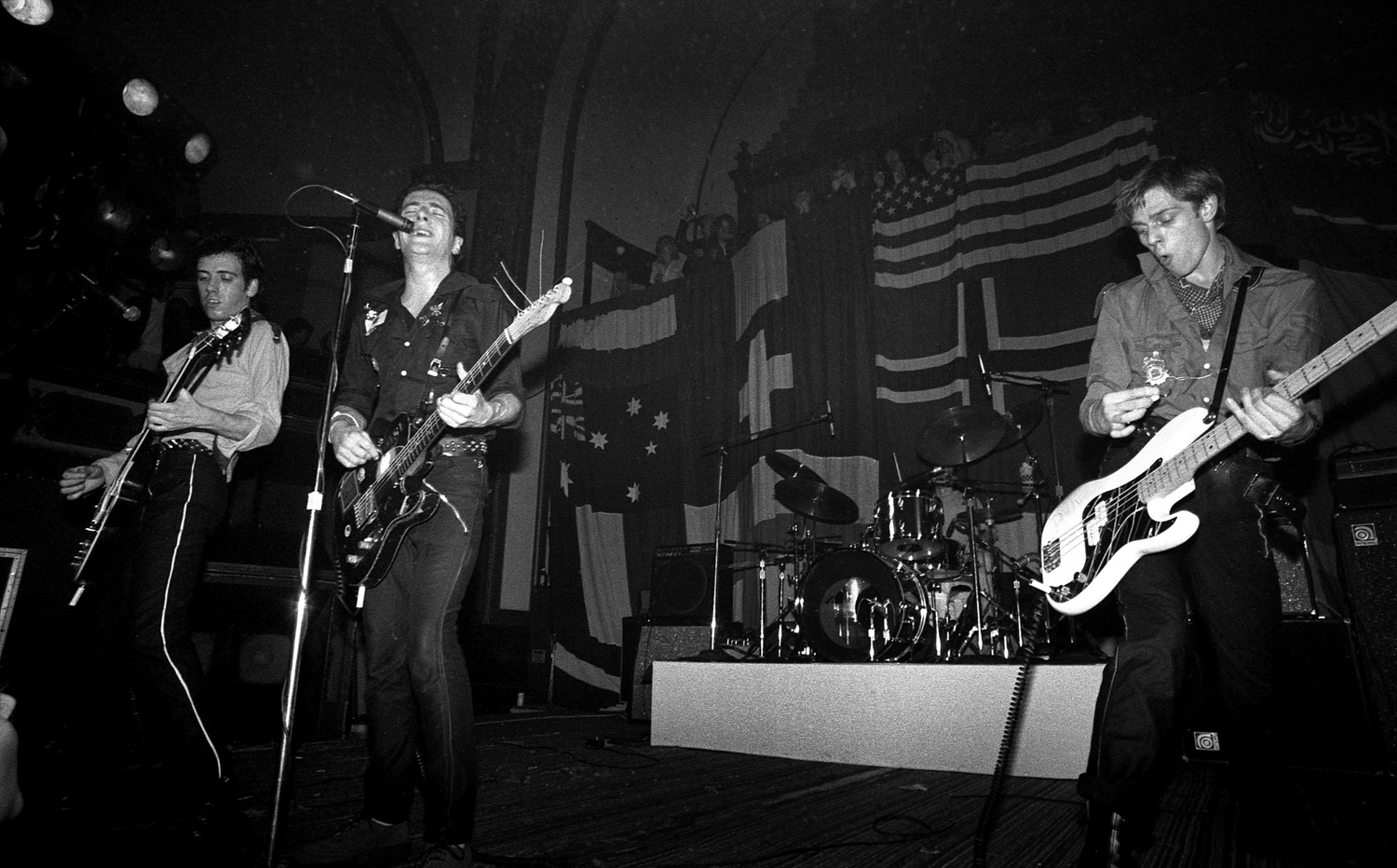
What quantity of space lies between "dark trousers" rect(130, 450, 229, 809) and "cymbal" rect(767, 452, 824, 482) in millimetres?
3590

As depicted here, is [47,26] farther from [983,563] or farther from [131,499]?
[983,563]

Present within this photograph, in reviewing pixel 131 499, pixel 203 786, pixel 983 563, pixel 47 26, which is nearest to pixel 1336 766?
pixel 983 563

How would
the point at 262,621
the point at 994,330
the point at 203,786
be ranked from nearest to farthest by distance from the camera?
the point at 203,786, the point at 262,621, the point at 994,330

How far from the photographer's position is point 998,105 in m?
6.76

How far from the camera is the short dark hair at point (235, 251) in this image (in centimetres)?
283

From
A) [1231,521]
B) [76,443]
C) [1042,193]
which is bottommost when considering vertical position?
[1231,521]

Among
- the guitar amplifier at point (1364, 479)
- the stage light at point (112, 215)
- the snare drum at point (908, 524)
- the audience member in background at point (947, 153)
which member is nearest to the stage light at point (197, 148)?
the stage light at point (112, 215)

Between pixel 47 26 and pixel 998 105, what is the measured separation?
703 cm

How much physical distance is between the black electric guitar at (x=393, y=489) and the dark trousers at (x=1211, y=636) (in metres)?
1.72

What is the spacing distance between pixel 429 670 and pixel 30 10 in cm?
522

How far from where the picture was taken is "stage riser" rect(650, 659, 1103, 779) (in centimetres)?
329

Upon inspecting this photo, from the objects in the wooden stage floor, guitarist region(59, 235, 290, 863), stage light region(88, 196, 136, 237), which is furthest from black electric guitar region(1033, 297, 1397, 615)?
stage light region(88, 196, 136, 237)

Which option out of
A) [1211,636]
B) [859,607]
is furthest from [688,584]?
[1211,636]

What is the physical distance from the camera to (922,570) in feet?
15.1
